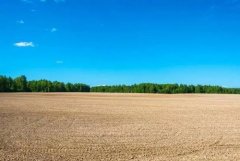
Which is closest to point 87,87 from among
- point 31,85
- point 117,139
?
point 31,85

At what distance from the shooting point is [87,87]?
143125mm

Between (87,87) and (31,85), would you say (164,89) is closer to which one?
(87,87)

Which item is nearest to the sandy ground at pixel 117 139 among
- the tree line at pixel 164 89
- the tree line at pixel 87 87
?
the tree line at pixel 87 87

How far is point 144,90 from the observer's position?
127m

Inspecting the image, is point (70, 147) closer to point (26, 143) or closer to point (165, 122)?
point (26, 143)

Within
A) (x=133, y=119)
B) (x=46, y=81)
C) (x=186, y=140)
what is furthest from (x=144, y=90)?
(x=186, y=140)

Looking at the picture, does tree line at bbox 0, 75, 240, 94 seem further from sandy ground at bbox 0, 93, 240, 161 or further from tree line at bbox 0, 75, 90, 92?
sandy ground at bbox 0, 93, 240, 161

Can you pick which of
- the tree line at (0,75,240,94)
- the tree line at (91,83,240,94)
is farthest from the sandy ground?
the tree line at (91,83,240,94)

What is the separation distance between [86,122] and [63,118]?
9.09 ft

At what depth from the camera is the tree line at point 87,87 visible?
116 meters

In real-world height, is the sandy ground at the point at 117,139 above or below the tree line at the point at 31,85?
below

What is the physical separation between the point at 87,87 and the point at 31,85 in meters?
25.6

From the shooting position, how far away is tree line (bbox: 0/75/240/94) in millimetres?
115512

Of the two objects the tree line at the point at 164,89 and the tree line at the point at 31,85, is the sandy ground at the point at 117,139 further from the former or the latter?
the tree line at the point at 164,89
